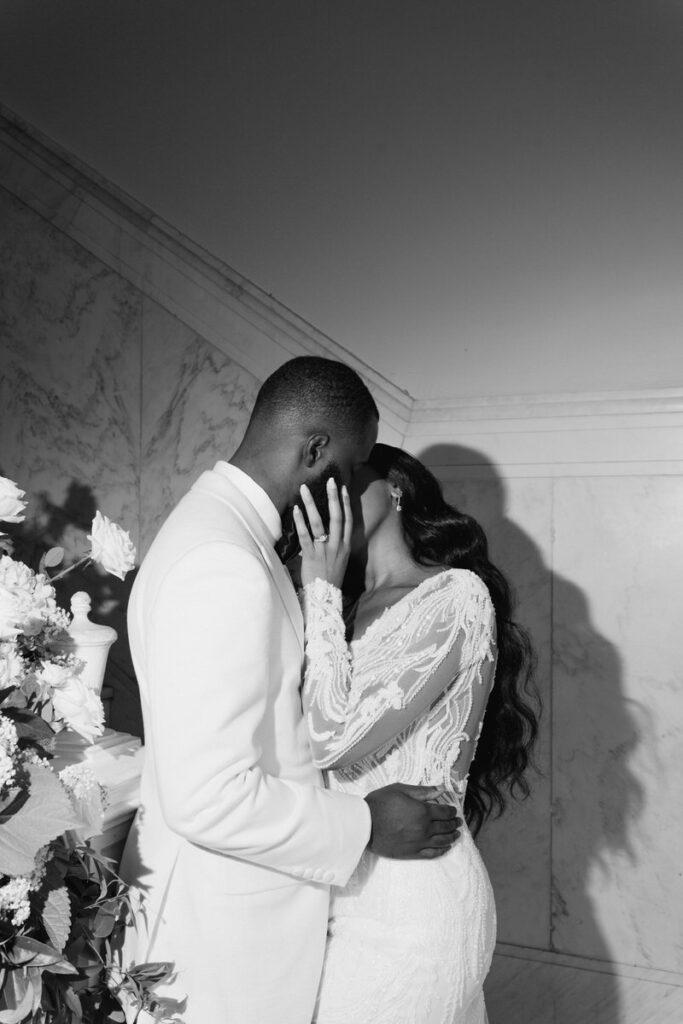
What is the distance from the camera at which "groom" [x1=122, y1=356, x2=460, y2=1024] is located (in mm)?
1511

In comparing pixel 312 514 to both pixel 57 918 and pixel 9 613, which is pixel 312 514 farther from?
pixel 57 918

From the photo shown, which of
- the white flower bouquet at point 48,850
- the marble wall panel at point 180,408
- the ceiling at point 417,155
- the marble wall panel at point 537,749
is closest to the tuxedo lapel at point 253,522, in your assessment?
the white flower bouquet at point 48,850

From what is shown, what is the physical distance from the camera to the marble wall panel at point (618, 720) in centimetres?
303

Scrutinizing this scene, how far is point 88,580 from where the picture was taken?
3906 millimetres

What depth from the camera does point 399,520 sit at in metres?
2.39

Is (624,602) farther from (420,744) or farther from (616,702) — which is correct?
(420,744)

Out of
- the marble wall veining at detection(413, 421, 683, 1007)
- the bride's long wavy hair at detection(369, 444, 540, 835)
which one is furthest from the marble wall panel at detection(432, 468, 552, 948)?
the bride's long wavy hair at detection(369, 444, 540, 835)

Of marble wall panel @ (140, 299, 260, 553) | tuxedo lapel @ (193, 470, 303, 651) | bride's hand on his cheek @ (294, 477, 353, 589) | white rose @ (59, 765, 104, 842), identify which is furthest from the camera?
marble wall panel @ (140, 299, 260, 553)

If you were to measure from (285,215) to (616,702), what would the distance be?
1997 mm

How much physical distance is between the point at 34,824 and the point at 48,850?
10cm

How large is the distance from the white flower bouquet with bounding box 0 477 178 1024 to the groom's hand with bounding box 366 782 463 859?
0.43 meters

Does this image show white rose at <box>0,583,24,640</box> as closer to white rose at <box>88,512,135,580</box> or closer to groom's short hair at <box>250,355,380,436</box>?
white rose at <box>88,512,135,580</box>

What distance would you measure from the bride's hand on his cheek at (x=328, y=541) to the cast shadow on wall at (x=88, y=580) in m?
1.78

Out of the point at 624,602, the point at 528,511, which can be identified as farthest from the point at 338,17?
the point at 624,602
